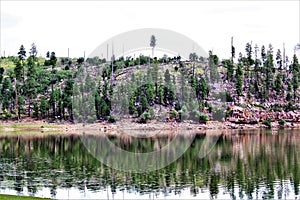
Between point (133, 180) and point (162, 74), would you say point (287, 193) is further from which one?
point (162, 74)

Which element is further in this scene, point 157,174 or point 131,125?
point 131,125

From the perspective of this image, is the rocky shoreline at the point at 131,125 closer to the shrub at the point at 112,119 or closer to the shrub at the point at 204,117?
the shrub at the point at 112,119

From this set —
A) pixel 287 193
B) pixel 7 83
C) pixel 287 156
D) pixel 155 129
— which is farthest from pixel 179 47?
pixel 7 83

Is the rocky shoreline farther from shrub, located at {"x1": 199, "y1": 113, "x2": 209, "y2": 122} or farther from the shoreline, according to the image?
shrub, located at {"x1": 199, "y1": 113, "x2": 209, "y2": 122}

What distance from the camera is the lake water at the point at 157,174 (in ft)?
146

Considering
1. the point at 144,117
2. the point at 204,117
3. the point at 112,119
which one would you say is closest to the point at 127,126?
the point at 112,119

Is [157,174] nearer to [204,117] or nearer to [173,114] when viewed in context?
[173,114]

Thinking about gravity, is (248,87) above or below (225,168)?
above

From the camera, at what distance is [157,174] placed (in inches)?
2221

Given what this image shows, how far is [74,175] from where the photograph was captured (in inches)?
2172

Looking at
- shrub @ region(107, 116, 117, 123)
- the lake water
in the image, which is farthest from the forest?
the lake water

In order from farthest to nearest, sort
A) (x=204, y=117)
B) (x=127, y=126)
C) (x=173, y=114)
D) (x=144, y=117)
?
1. (x=204, y=117)
2. (x=173, y=114)
3. (x=144, y=117)
4. (x=127, y=126)

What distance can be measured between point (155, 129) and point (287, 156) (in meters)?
80.4

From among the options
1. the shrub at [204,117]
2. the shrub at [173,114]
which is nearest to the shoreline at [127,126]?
the shrub at [204,117]
